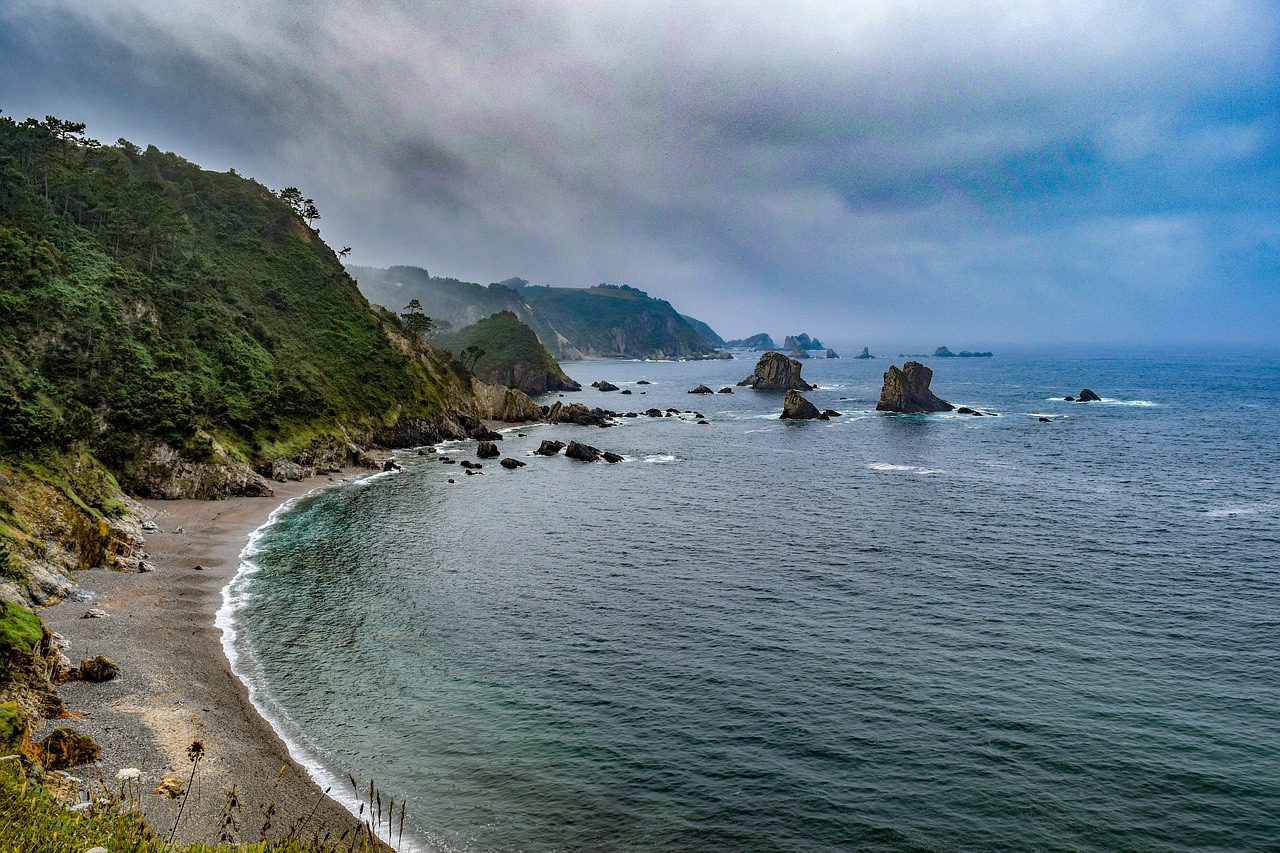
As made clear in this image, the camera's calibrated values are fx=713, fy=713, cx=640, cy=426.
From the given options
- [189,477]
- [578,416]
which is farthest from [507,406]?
[189,477]

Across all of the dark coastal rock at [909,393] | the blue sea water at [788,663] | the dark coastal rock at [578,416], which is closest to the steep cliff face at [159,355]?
the blue sea water at [788,663]

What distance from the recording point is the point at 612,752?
33969mm

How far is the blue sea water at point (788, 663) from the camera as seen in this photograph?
29.7 m

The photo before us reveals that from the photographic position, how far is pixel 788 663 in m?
42.9

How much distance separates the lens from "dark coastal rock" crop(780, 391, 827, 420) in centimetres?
16750

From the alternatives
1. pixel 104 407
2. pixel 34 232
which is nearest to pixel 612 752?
pixel 104 407

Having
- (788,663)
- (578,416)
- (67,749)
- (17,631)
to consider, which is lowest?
(788,663)

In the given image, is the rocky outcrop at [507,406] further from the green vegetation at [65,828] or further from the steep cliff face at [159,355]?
the green vegetation at [65,828]

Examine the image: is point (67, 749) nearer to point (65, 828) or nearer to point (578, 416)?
point (65, 828)

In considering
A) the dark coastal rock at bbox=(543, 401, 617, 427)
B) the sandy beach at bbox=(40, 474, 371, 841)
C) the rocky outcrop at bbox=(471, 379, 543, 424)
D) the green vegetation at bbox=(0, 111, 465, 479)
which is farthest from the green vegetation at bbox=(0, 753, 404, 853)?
the rocky outcrop at bbox=(471, 379, 543, 424)

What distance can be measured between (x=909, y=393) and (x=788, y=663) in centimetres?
14527

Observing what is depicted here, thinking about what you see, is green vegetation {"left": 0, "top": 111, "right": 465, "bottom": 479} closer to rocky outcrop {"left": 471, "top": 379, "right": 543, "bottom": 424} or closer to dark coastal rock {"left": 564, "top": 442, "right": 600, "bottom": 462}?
rocky outcrop {"left": 471, "top": 379, "right": 543, "bottom": 424}

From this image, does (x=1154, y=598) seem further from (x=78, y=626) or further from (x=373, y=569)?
(x=78, y=626)

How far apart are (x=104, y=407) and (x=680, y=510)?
210ft
